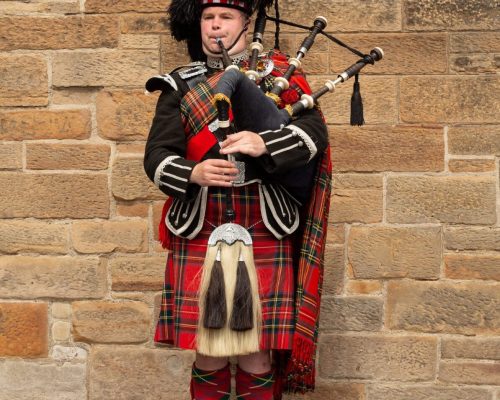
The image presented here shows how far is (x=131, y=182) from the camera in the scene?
381cm

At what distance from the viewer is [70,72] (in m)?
3.81

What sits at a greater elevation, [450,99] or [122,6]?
[122,6]

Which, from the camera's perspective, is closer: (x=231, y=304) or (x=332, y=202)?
(x=231, y=304)

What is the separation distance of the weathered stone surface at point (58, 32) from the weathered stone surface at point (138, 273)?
0.90m

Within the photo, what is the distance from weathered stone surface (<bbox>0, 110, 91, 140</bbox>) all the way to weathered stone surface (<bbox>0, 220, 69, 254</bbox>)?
369 millimetres

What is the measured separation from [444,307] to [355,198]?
0.57 meters

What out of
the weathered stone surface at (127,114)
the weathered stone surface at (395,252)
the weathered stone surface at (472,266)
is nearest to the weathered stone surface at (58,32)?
the weathered stone surface at (127,114)

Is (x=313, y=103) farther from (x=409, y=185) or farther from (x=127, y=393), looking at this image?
(x=127, y=393)

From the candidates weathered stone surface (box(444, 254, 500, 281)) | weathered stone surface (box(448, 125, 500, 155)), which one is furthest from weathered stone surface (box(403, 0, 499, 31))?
weathered stone surface (box(444, 254, 500, 281))

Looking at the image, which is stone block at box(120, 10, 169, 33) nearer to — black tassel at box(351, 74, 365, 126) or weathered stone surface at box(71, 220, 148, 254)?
weathered stone surface at box(71, 220, 148, 254)

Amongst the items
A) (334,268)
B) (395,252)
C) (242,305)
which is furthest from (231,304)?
(395,252)

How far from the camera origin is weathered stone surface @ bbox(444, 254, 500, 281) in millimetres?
3732

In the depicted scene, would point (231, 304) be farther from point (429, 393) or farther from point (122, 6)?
point (122, 6)

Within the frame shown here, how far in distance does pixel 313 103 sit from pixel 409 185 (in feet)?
3.38
